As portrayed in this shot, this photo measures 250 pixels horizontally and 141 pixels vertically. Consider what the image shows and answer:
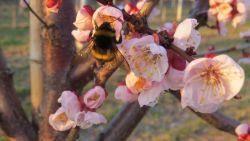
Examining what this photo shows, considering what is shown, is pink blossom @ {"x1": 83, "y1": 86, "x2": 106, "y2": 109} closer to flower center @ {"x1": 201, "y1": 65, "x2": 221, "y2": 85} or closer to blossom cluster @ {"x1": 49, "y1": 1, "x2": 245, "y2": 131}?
blossom cluster @ {"x1": 49, "y1": 1, "x2": 245, "y2": 131}

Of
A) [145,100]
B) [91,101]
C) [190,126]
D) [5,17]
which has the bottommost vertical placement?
[5,17]

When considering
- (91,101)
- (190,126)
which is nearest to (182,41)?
(91,101)

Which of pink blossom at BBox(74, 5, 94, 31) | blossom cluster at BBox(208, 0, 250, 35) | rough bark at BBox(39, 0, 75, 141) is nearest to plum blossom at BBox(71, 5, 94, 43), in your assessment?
pink blossom at BBox(74, 5, 94, 31)

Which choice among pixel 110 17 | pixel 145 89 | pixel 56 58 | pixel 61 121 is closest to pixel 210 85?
pixel 145 89

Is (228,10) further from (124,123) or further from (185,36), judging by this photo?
(185,36)

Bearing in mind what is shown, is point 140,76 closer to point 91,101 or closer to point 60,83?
point 91,101

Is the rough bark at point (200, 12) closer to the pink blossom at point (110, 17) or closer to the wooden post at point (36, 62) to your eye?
the wooden post at point (36, 62)
